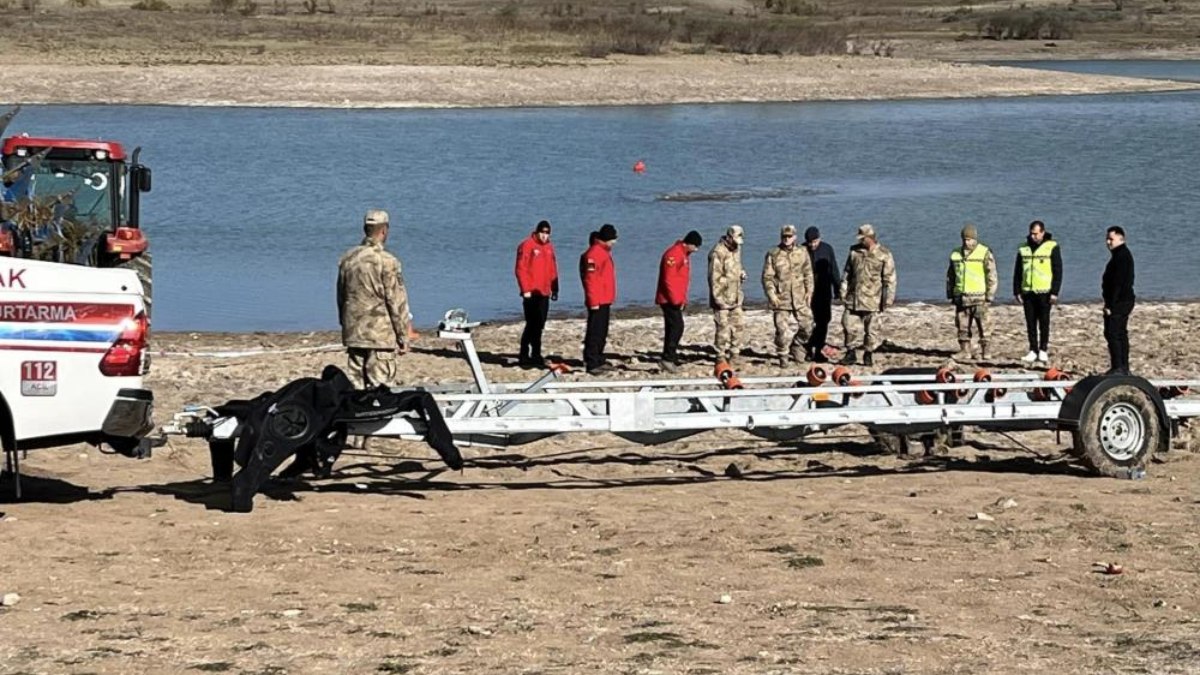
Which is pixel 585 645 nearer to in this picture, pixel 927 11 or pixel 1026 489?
pixel 1026 489

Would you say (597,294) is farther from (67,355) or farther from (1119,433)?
(67,355)

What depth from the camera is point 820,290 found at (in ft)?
63.9

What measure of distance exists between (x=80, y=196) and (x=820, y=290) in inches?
296

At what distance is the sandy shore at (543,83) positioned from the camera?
61375mm

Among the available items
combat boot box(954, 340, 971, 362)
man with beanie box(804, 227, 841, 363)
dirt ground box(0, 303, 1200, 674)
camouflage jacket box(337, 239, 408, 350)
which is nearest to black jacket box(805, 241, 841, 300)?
man with beanie box(804, 227, 841, 363)

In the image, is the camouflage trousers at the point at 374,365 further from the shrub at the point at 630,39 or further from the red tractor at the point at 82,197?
the shrub at the point at 630,39

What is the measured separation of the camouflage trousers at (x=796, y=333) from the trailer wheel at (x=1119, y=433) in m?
6.17

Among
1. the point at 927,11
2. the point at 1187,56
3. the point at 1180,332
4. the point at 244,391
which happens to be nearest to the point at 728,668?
the point at 244,391

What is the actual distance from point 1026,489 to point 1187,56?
7884 cm

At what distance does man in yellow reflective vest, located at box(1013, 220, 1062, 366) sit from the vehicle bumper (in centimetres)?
1044

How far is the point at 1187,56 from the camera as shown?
87.1 metres

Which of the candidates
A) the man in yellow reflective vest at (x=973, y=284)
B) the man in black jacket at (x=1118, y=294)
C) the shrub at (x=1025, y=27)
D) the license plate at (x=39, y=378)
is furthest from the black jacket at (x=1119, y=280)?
the shrub at (x=1025, y=27)

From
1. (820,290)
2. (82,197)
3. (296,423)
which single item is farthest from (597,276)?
(296,423)

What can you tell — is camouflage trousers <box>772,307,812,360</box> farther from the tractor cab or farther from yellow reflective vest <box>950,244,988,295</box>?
the tractor cab
